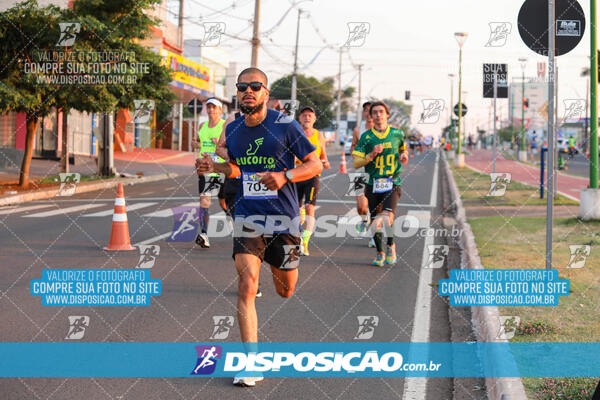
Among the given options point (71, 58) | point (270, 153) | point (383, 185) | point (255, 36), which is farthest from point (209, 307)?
point (255, 36)

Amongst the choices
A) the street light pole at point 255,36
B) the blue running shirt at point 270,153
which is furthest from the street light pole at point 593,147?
the street light pole at point 255,36

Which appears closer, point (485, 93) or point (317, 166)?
point (317, 166)

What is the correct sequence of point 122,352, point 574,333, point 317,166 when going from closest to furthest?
point 317,166 < point 122,352 < point 574,333

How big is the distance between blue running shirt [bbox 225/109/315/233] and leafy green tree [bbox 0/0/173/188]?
49.0 feet

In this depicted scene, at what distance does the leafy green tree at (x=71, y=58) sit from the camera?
1991 centimetres

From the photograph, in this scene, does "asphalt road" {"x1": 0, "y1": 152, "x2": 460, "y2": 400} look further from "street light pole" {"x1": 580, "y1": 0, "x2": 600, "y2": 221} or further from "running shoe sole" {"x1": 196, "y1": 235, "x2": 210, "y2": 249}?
"street light pole" {"x1": 580, "y1": 0, "x2": 600, "y2": 221}

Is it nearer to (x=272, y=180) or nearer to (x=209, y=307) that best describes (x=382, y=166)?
(x=209, y=307)

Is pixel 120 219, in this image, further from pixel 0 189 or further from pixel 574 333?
pixel 0 189

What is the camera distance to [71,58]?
20.6 meters

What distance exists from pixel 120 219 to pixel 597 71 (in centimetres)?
837

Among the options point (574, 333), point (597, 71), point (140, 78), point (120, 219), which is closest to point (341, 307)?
point (574, 333)

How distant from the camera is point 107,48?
22094 mm

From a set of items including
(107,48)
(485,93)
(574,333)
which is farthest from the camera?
(107,48)

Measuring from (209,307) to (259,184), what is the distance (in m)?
2.45
